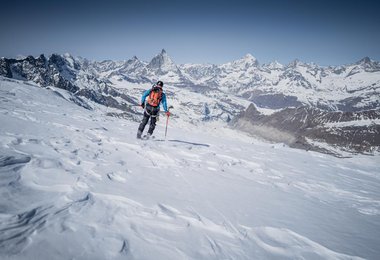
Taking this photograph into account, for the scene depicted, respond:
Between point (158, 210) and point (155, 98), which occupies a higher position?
point (155, 98)

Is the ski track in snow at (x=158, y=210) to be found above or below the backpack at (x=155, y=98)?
below

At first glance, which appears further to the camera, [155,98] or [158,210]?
[155,98]

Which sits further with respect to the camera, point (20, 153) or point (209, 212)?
point (20, 153)

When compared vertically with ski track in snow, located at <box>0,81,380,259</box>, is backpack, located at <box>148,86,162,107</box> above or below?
above

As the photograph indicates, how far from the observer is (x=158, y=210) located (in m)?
5.27

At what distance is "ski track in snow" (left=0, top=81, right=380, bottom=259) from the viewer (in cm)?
393

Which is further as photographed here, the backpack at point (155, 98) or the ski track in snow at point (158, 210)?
the backpack at point (155, 98)

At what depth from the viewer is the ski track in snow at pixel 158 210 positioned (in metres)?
3.93

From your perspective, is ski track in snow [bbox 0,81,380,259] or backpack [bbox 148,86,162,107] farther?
backpack [bbox 148,86,162,107]

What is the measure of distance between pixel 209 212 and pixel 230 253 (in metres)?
1.40

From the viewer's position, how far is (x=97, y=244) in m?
3.79

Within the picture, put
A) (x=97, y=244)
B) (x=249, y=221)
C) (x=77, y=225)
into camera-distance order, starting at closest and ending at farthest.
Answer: (x=97, y=244) → (x=77, y=225) → (x=249, y=221)

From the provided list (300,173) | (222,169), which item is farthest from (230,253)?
(300,173)

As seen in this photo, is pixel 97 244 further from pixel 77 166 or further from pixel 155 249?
pixel 77 166
